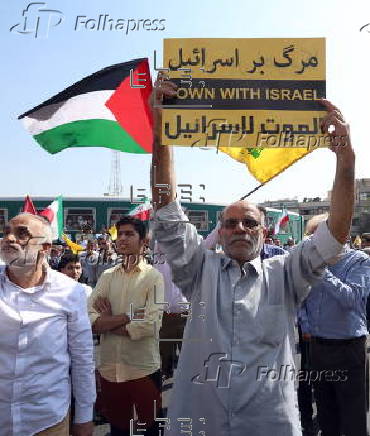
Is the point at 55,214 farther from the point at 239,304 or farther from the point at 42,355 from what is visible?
the point at 239,304

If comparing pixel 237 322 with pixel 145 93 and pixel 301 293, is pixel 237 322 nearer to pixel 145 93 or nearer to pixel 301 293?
pixel 301 293

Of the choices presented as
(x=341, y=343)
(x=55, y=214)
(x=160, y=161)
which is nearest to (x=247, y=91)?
(x=160, y=161)

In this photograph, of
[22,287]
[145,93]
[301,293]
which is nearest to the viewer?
[301,293]

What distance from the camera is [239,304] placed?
2.23 metres

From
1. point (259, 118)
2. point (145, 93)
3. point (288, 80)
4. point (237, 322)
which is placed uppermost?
point (145, 93)

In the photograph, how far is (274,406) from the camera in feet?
7.02

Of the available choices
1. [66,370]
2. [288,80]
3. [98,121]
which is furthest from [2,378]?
[98,121]

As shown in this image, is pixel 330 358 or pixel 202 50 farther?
pixel 330 358

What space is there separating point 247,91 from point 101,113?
1875 mm

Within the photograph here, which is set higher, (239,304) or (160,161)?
(160,161)

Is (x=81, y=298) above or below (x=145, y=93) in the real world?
below

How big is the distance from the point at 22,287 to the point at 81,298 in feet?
1.08

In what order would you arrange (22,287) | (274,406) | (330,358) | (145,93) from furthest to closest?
(145,93) → (330,358) → (22,287) → (274,406)

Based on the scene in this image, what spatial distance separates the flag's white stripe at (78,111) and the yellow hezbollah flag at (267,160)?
1.06 m
